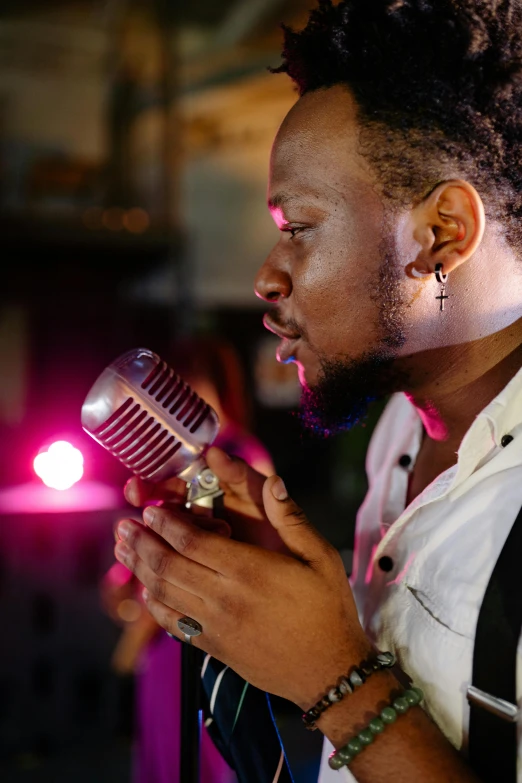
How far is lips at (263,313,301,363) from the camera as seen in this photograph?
136 cm

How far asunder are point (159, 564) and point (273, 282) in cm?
58

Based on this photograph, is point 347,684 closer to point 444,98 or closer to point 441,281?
point 441,281

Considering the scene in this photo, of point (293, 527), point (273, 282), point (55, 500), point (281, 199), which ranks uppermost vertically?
point (55, 500)

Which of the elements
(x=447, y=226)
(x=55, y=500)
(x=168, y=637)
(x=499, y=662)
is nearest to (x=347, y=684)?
(x=499, y=662)

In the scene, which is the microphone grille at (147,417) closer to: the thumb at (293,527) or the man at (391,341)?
the man at (391,341)

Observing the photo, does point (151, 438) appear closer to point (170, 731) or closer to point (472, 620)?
point (472, 620)

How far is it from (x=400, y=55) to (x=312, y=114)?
185 millimetres

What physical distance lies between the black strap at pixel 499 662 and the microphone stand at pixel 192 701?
0.48 meters

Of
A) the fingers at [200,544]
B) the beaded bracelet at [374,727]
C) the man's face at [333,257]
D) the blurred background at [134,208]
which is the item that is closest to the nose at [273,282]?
the man's face at [333,257]

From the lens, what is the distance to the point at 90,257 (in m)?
5.85

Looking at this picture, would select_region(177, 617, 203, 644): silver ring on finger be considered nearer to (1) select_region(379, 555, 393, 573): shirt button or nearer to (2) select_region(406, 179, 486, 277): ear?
(1) select_region(379, 555, 393, 573): shirt button

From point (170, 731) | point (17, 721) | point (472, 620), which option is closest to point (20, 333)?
point (17, 721)

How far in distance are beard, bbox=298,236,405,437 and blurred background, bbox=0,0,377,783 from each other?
327 centimetres

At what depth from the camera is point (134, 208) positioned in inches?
228
